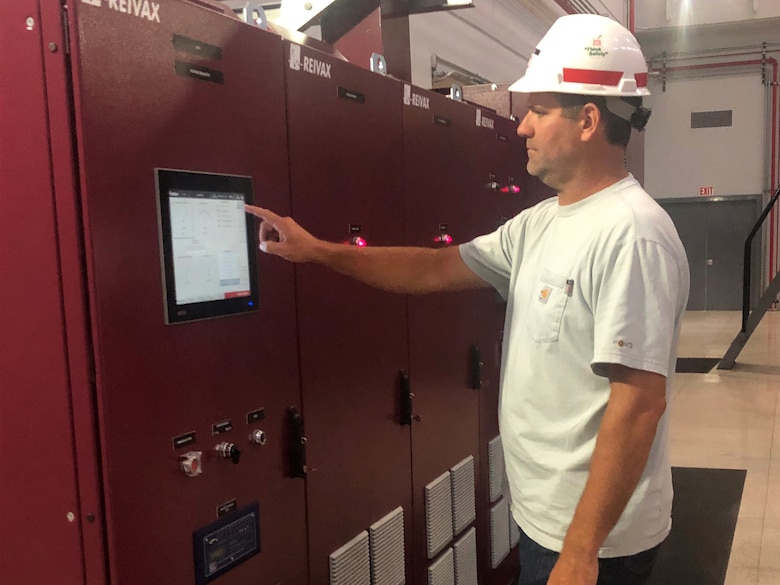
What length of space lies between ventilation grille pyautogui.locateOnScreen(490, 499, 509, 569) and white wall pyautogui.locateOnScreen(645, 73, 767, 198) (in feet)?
31.7

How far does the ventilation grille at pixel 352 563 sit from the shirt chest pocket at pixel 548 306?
0.88 m

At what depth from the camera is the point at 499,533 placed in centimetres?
319

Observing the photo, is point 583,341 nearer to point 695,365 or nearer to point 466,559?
point 466,559

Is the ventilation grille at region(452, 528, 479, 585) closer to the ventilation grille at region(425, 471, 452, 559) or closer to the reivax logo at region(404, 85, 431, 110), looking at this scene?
the ventilation grille at region(425, 471, 452, 559)

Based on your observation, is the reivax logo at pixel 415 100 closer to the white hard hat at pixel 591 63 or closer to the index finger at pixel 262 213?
the white hard hat at pixel 591 63

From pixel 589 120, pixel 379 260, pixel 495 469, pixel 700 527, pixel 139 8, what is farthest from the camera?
pixel 700 527

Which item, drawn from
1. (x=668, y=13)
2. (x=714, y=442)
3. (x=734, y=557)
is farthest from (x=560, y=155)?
(x=668, y=13)

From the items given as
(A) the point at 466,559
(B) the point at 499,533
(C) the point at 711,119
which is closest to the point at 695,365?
(C) the point at 711,119

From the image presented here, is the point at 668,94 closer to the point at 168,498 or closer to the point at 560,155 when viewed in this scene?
the point at 560,155

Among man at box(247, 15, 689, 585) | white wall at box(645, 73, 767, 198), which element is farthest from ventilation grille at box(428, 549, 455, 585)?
white wall at box(645, 73, 767, 198)

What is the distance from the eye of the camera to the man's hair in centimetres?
162

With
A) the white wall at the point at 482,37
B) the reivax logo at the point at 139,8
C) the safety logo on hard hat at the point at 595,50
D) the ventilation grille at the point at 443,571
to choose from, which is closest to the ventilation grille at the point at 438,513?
the ventilation grille at the point at 443,571

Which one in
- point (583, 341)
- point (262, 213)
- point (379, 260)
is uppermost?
point (262, 213)

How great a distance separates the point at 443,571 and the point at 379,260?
4.26 feet
